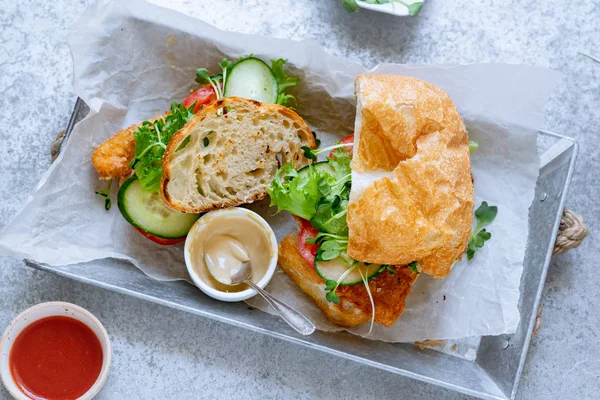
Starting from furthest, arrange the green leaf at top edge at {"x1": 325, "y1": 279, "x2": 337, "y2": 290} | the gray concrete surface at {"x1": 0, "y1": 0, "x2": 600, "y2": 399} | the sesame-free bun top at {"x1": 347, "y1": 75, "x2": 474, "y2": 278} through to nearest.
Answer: the gray concrete surface at {"x1": 0, "y1": 0, "x2": 600, "y2": 399}, the green leaf at top edge at {"x1": 325, "y1": 279, "x2": 337, "y2": 290}, the sesame-free bun top at {"x1": 347, "y1": 75, "x2": 474, "y2": 278}

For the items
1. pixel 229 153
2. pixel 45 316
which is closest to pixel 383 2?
pixel 229 153

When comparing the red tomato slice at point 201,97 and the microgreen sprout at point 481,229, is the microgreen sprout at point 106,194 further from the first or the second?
the microgreen sprout at point 481,229

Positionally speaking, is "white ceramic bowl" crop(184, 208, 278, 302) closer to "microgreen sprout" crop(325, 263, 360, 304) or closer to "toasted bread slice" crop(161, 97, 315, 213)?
"toasted bread slice" crop(161, 97, 315, 213)

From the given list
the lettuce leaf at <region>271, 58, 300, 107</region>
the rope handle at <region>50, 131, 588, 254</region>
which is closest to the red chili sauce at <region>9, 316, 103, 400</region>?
the rope handle at <region>50, 131, 588, 254</region>

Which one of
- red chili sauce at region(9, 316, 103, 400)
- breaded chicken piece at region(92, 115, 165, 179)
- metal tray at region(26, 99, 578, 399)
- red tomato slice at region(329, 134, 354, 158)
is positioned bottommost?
red chili sauce at region(9, 316, 103, 400)

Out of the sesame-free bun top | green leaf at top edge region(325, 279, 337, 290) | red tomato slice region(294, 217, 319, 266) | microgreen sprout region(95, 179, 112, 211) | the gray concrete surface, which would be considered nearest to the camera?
the sesame-free bun top

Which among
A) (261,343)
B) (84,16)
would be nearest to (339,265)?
(261,343)

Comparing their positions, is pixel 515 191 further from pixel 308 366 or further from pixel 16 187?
pixel 16 187
